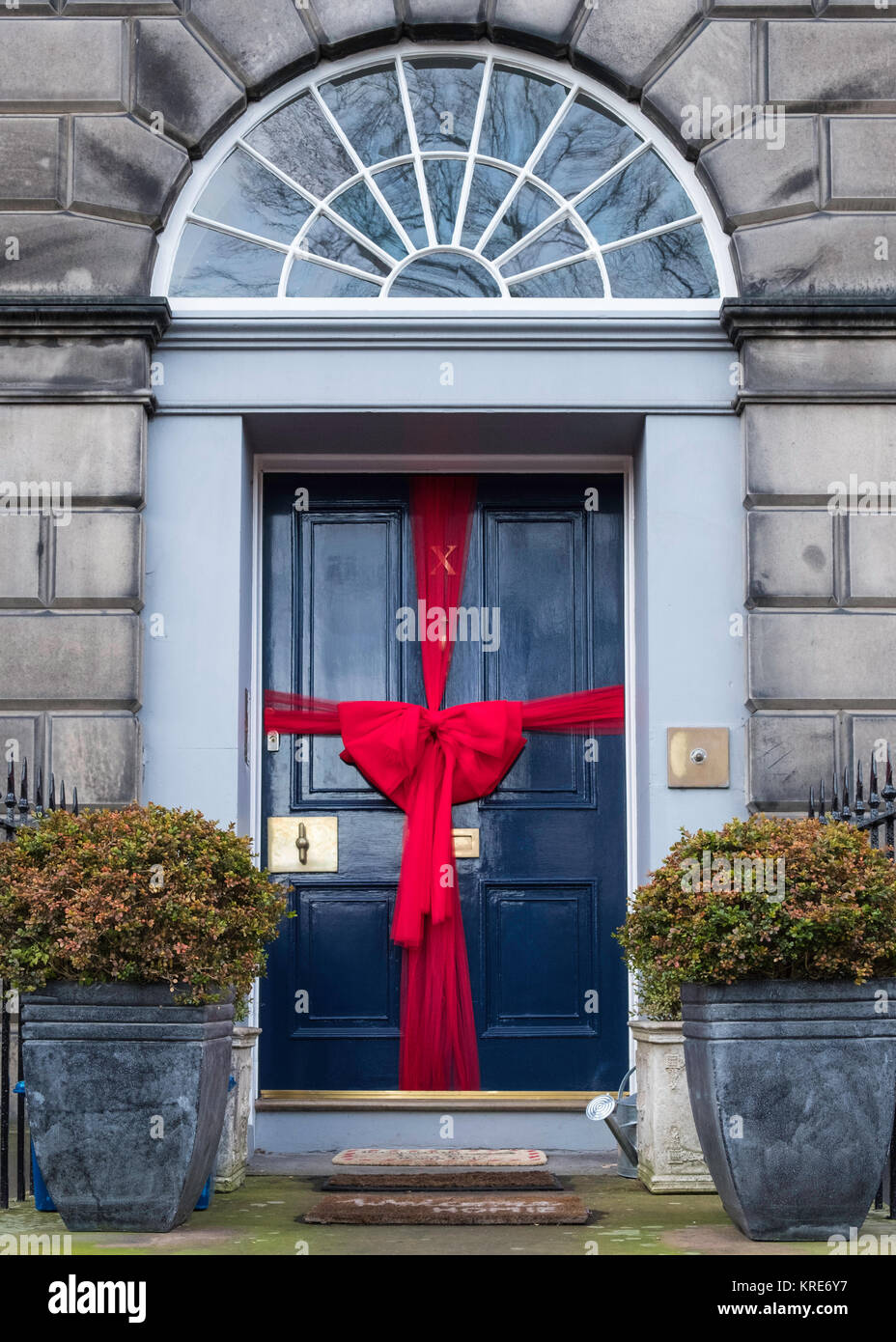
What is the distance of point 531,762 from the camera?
8.27 m

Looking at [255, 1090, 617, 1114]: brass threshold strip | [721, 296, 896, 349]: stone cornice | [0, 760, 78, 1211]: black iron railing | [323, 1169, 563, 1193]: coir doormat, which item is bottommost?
[323, 1169, 563, 1193]: coir doormat

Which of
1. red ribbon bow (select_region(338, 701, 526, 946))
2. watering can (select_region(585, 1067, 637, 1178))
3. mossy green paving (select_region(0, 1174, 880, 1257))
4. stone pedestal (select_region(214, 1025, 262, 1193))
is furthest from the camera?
red ribbon bow (select_region(338, 701, 526, 946))

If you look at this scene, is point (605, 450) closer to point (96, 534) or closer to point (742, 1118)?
→ point (96, 534)

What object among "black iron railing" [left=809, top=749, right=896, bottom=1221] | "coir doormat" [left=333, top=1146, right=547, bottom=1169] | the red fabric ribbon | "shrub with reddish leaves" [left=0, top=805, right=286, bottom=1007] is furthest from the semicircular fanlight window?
"coir doormat" [left=333, top=1146, right=547, bottom=1169]

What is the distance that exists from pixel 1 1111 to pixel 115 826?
4.85ft

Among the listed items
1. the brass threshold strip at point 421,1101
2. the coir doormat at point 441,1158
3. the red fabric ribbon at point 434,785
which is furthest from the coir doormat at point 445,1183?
the red fabric ribbon at point 434,785

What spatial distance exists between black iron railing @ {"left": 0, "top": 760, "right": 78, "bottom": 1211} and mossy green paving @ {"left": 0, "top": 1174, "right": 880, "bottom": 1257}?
169 millimetres

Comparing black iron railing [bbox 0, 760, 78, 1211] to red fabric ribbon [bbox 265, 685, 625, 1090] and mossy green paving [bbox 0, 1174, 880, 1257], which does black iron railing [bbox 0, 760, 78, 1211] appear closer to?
mossy green paving [bbox 0, 1174, 880, 1257]

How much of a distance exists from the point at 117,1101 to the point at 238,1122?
172cm

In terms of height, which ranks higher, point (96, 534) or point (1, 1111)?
point (96, 534)

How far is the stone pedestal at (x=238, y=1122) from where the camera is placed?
671 centimetres

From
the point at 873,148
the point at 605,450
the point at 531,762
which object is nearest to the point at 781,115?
the point at 873,148

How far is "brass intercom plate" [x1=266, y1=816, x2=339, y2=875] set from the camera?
322 inches

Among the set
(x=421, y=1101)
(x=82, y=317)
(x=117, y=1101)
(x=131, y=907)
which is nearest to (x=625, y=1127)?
(x=421, y=1101)
